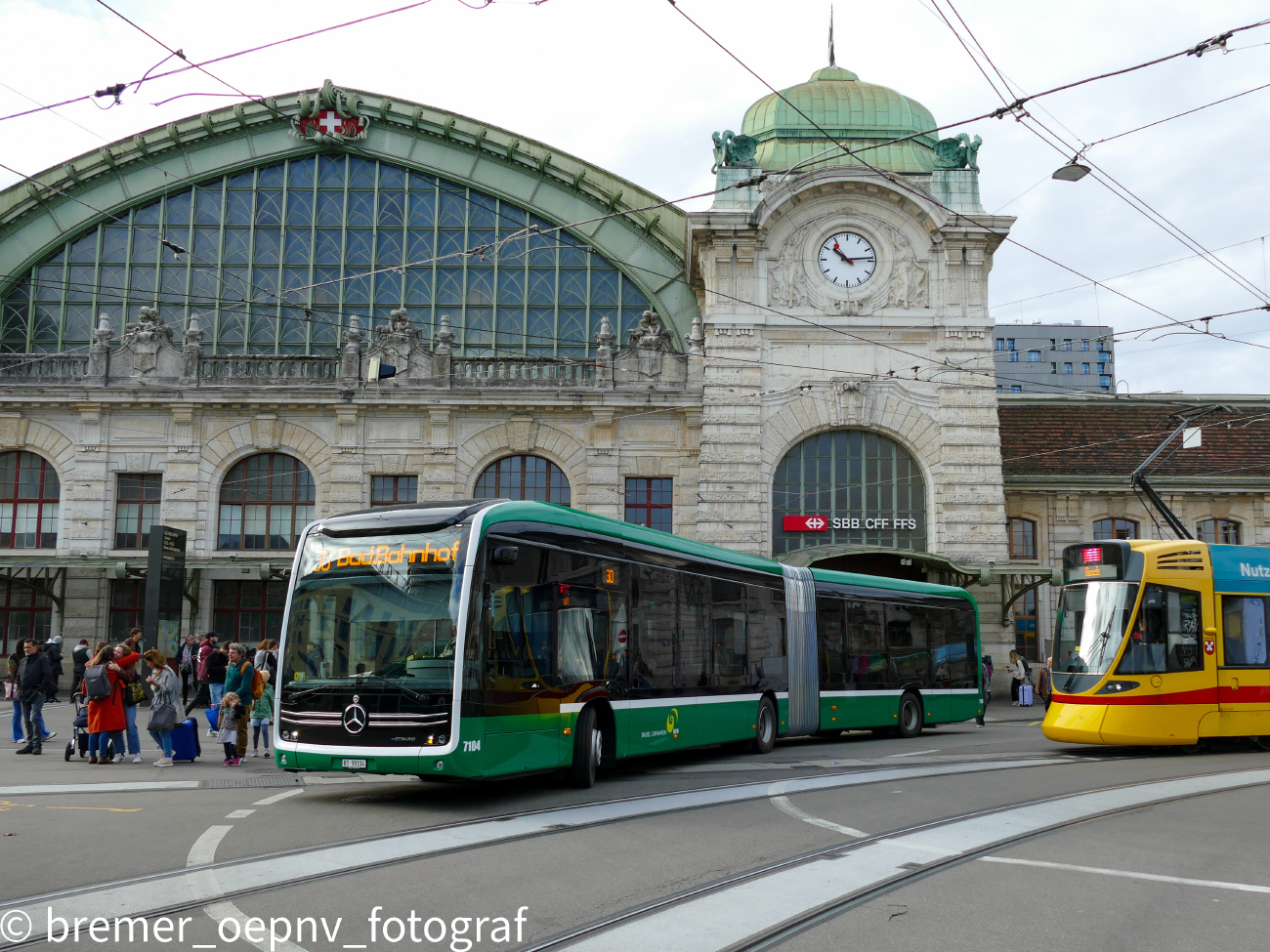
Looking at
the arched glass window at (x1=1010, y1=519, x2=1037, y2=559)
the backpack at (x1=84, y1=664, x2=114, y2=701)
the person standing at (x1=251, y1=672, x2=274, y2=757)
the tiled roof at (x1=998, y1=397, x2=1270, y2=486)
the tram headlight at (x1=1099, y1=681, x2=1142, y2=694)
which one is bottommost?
the person standing at (x1=251, y1=672, x2=274, y2=757)

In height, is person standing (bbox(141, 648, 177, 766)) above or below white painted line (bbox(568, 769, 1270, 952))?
above

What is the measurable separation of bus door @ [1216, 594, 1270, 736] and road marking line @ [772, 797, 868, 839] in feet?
32.5

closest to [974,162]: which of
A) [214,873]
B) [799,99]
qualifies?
[799,99]

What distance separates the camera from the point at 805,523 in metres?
31.8

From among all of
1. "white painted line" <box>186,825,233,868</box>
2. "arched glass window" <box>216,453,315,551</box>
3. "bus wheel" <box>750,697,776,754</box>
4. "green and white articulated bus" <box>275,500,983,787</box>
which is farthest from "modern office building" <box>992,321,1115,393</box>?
"white painted line" <box>186,825,233,868</box>

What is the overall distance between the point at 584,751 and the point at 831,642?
8086 millimetres

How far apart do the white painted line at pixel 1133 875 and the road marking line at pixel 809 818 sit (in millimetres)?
1373

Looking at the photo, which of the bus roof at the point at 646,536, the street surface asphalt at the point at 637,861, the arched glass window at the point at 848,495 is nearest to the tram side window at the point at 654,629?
the bus roof at the point at 646,536

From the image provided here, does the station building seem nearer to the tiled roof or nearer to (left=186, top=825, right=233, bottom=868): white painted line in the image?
the tiled roof

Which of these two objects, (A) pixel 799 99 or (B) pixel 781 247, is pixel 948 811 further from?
(A) pixel 799 99

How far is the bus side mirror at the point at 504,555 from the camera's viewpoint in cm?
1234

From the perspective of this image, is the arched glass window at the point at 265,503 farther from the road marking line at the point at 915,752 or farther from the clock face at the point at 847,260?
the road marking line at the point at 915,752

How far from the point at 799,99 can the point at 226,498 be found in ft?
66.6

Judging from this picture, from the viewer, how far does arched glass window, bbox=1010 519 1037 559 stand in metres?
35.4
